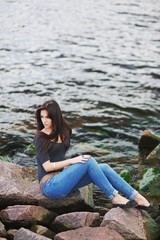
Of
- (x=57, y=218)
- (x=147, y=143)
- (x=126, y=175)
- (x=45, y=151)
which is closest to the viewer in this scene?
(x=57, y=218)

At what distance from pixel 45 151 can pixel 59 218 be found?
1.17 metres

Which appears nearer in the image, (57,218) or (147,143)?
(57,218)

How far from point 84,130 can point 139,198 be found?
6.41 m

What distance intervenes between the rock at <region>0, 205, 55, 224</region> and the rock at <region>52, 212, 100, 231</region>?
0.23m

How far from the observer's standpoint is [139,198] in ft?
28.6

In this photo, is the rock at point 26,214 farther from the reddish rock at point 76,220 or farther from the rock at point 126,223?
the rock at point 126,223

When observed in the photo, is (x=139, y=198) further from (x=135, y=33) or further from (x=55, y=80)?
(x=135, y=33)

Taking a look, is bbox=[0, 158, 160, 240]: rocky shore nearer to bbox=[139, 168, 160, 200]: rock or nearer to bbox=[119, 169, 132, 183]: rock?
bbox=[139, 168, 160, 200]: rock

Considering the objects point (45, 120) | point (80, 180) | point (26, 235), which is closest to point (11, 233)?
point (26, 235)

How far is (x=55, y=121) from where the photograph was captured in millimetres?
8586

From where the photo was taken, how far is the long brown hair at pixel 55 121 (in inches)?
335

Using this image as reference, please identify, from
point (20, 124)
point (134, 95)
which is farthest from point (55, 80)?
point (20, 124)

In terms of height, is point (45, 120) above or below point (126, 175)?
above

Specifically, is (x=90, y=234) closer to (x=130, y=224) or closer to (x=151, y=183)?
→ (x=130, y=224)
